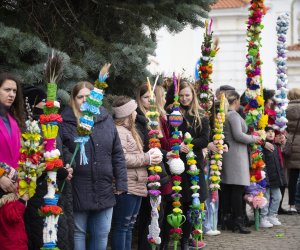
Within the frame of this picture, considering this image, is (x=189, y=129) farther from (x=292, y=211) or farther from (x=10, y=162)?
(x=292, y=211)

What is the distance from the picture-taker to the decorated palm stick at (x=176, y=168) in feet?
25.5

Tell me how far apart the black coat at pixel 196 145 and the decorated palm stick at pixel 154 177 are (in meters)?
0.75

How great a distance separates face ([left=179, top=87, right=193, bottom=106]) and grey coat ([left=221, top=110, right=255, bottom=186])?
6.06 ft

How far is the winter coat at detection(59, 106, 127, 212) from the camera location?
6.39 meters

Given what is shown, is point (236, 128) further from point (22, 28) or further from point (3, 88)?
point (3, 88)

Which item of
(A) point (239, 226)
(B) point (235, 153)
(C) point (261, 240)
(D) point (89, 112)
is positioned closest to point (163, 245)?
(C) point (261, 240)

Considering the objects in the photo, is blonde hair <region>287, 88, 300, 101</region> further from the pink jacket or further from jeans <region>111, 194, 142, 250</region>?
the pink jacket

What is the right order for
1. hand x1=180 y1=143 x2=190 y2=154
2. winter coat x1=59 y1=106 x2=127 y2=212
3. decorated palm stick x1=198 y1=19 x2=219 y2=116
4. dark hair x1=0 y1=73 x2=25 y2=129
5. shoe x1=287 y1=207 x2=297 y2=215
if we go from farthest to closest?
shoe x1=287 y1=207 x2=297 y2=215 → decorated palm stick x1=198 y1=19 x2=219 y2=116 → hand x1=180 y1=143 x2=190 y2=154 → winter coat x1=59 y1=106 x2=127 y2=212 → dark hair x1=0 y1=73 x2=25 y2=129

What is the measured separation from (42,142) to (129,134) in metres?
1.52

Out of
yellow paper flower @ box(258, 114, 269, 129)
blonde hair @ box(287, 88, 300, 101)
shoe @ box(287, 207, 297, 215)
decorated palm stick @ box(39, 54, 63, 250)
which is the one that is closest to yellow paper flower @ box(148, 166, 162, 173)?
decorated palm stick @ box(39, 54, 63, 250)

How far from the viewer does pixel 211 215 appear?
9.90m

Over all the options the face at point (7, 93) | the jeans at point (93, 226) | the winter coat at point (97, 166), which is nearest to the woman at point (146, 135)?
the winter coat at point (97, 166)

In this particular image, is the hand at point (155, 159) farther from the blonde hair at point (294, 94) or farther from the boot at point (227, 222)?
the blonde hair at point (294, 94)

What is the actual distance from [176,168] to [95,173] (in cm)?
152
